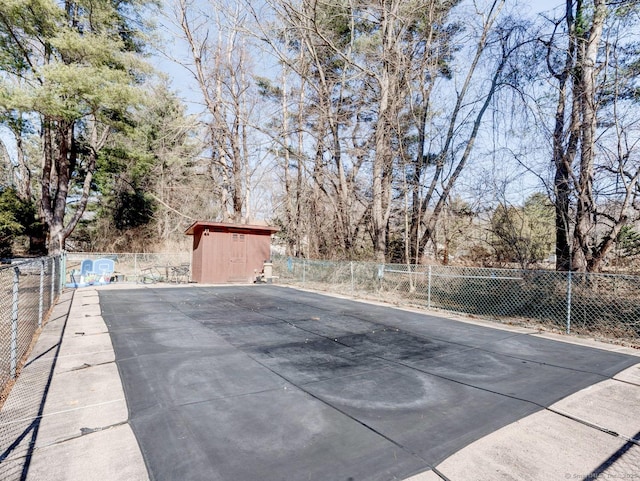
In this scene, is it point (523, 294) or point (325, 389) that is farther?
point (523, 294)

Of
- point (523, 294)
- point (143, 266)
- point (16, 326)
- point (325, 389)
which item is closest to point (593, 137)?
point (523, 294)

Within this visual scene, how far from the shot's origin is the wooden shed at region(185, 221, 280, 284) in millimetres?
13086

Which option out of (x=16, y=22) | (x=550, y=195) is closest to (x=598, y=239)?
(x=550, y=195)

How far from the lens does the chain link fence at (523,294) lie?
5.65 meters

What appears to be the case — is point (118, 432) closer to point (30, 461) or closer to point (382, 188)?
point (30, 461)

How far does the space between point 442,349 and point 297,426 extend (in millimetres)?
2723

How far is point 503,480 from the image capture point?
187cm

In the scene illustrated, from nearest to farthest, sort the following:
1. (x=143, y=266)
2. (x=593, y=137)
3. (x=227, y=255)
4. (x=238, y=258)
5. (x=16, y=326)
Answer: (x=16, y=326) → (x=593, y=137) → (x=227, y=255) → (x=238, y=258) → (x=143, y=266)

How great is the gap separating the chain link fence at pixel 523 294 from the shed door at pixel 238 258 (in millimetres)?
3380

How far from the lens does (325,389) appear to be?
3.05 metres

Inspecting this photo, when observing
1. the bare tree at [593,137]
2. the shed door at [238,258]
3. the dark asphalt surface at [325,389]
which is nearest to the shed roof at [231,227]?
the shed door at [238,258]

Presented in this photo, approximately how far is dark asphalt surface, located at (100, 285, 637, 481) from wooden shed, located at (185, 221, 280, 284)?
7191mm

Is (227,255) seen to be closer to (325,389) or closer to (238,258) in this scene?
(238,258)

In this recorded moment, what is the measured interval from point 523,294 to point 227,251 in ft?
32.9
